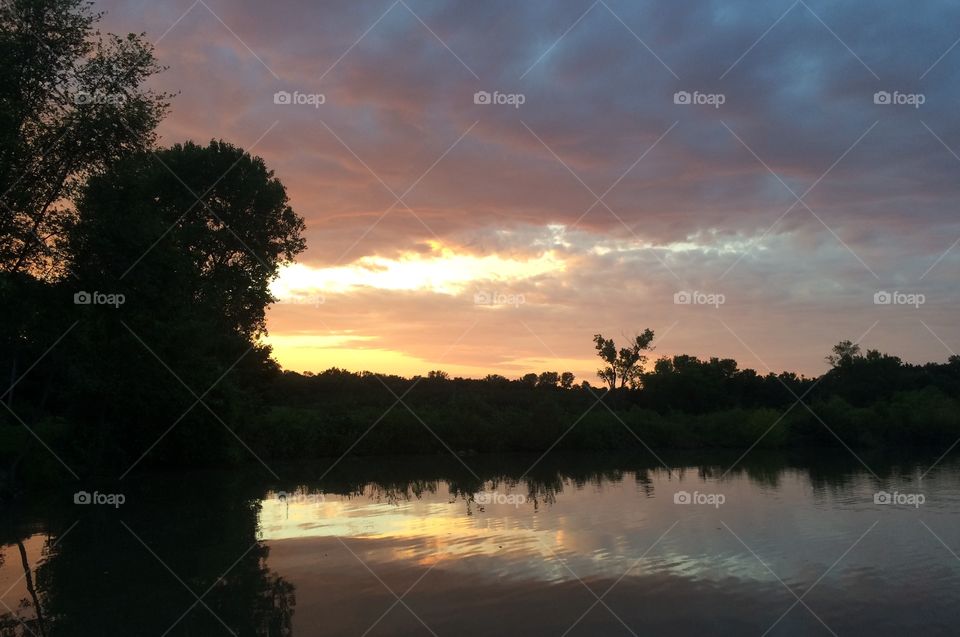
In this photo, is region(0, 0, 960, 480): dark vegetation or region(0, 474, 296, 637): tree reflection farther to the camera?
region(0, 0, 960, 480): dark vegetation

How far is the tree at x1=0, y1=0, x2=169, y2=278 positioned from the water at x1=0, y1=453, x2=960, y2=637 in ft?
22.1

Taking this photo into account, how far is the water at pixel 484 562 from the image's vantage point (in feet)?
30.9

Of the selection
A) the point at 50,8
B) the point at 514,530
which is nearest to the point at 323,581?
the point at 514,530

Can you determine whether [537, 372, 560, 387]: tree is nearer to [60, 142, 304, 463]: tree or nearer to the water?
[60, 142, 304, 463]: tree

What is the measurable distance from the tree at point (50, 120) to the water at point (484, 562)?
674cm

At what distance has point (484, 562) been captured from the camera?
12648mm

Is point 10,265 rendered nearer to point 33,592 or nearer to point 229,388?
point 33,592

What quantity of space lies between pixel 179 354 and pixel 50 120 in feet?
36.8

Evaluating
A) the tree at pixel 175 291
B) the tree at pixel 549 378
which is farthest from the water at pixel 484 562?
the tree at pixel 549 378

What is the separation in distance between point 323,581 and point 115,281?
1073 centimetres

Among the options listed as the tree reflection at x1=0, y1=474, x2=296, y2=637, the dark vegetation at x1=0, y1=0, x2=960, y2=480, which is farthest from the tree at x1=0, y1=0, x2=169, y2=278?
the tree reflection at x1=0, y1=474, x2=296, y2=637

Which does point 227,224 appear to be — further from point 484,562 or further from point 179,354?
point 484,562

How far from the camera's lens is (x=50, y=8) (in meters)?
17.2

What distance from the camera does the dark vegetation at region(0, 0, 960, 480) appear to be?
17.3 meters
